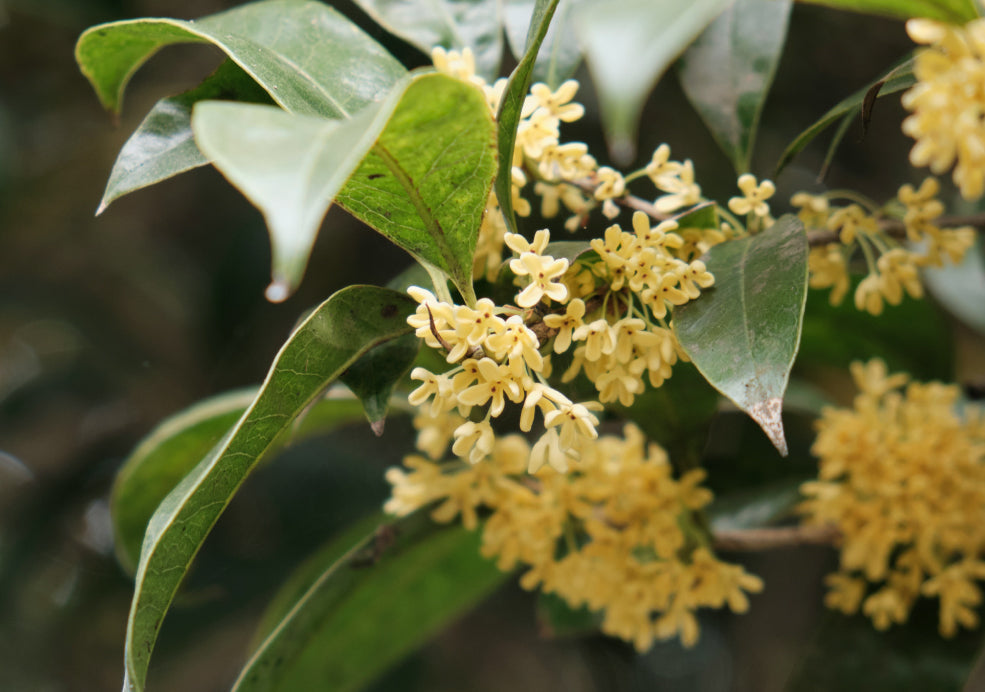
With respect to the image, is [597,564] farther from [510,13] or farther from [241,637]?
[241,637]

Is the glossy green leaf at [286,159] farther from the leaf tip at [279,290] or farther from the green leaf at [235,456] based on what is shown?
the green leaf at [235,456]

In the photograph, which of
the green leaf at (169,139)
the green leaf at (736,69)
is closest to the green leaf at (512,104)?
the green leaf at (169,139)

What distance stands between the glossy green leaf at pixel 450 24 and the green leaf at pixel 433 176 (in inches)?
14.3

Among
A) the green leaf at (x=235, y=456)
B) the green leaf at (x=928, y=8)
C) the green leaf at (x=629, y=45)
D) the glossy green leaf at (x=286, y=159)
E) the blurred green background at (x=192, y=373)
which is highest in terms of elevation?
the green leaf at (x=629, y=45)

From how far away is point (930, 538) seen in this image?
3.15 ft

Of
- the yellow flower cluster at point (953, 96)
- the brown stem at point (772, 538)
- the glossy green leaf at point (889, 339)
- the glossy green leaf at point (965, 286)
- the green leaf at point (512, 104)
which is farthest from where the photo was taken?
the glossy green leaf at point (965, 286)

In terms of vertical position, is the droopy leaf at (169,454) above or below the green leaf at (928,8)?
below

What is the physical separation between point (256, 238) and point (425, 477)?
4.08ft

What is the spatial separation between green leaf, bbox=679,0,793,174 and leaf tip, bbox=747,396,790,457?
48 cm

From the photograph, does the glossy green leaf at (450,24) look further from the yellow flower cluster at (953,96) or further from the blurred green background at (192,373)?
the blurred green background at (192,373)

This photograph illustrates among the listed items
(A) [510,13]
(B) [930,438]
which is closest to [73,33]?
(A) [510,13]

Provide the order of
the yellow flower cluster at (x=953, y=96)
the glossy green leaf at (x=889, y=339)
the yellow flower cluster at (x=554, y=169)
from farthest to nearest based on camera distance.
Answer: the glossy green leaf at (x=889, y=339), the yellow flower cluster at (x=554, y=169), the yellow flower cluster at (x=953, y=96)

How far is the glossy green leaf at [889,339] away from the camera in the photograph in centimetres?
119

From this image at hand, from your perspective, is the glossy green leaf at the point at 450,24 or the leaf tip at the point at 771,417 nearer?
the leaf tip at the point at 771,417
